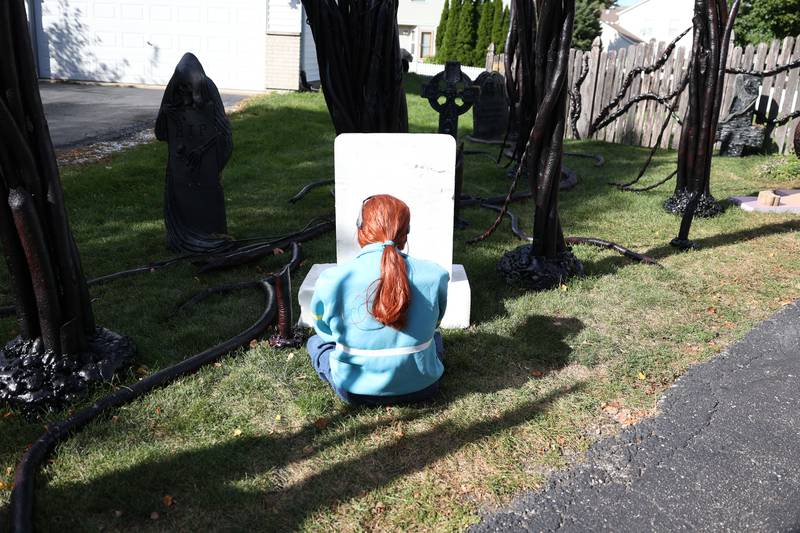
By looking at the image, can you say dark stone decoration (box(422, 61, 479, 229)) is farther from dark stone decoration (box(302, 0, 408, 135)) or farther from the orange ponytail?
the orange ponytail

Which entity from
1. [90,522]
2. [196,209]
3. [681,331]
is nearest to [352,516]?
[90,522]

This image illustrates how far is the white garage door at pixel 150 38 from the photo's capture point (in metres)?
18.7

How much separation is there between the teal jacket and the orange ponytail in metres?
0.05

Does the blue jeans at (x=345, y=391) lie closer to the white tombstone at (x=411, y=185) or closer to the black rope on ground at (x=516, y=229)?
the white tombstone at (x=411, y=185)

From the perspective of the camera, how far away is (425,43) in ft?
146

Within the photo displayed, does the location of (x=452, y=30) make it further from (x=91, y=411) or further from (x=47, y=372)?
(x=91, y=411)

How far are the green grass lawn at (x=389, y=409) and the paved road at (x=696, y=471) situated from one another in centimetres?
14

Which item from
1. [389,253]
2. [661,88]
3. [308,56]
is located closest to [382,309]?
[389,253]

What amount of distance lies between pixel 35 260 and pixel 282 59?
16.6 metres

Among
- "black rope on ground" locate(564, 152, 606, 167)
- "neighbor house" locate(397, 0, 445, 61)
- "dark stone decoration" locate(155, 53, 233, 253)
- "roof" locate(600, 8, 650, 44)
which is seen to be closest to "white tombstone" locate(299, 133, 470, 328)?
"dark stone decoration" locate(155, 53, 233, 253)

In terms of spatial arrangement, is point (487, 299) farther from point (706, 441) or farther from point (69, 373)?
point (69, 373)

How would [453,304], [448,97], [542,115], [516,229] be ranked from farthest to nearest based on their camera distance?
[448,97] → [516,229] → [542,115] → [453,304]

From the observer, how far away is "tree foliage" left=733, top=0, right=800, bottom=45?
2103 centimetres

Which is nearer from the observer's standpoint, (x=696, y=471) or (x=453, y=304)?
(x=696, y=471)
